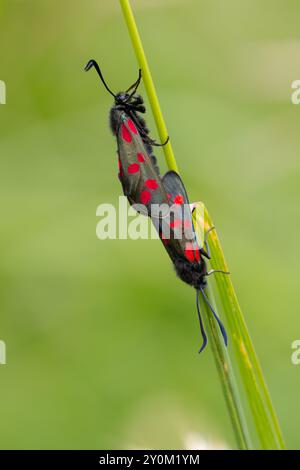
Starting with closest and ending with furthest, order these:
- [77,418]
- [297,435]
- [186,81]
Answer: [297,435] < [77,418] < [186,81]

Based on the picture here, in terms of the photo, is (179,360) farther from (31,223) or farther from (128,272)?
(31,223)

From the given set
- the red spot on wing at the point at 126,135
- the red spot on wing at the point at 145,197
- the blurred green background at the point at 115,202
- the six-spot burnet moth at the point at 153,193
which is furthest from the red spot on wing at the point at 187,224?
the blurred green background at the point at 115,202

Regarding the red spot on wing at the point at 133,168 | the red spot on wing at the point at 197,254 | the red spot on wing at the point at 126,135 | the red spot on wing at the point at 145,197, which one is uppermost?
the red spot on wing at the point at 126,135

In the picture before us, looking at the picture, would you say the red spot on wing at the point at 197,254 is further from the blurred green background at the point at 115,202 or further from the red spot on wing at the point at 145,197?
the blurred green background at the point at 115,202

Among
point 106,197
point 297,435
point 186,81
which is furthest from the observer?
point 186,81

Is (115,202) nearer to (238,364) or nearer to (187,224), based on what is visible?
(187,224)

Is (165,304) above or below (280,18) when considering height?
below
